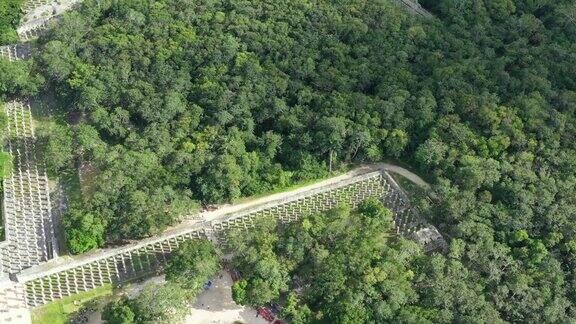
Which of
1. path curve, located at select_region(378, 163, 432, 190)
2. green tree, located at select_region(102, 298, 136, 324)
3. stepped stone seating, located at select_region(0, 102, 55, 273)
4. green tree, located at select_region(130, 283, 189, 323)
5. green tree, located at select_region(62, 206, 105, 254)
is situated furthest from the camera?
path curve, located at select_region(378, 163, 432, 190)

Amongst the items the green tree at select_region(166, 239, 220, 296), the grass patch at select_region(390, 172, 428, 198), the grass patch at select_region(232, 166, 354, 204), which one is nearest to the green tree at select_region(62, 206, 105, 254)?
the green tree at select_region(166, 239, 220, 296)

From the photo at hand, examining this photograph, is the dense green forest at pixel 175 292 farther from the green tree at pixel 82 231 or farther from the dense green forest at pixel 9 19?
the dense green forest at pixel 9 19

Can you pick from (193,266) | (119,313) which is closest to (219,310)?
(193,266)

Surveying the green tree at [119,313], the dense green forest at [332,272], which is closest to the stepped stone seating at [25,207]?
the green tree at [119,313]

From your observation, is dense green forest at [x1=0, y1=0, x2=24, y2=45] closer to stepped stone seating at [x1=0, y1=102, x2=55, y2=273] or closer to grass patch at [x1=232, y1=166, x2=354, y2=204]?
stepped stone seating at [x1=0, y1=102, x2=55, y2=273]

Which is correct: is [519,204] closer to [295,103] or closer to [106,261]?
[295,103]

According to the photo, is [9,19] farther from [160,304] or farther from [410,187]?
[410,187]

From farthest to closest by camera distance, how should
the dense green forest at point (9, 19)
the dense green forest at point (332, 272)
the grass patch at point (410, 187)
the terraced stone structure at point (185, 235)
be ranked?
the dense green forest at point (9, 19) < the grass patch at point (410, 187) < the terraced stone structure at point (185, 235) < the dense green forest at point (332, 272)
